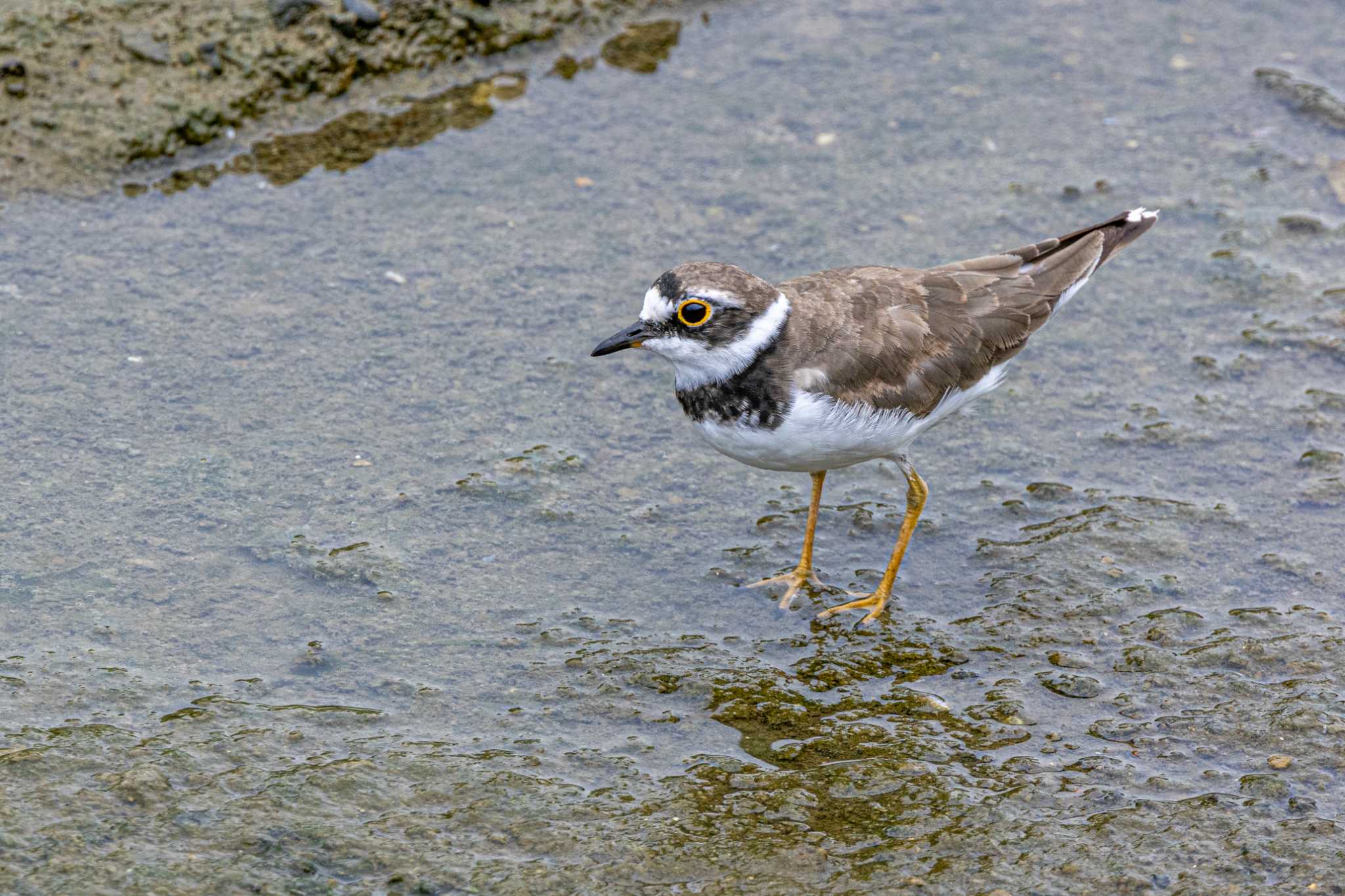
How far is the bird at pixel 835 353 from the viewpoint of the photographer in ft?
17.0

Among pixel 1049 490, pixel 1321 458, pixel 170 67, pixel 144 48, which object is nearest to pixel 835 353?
pixel 1049 490

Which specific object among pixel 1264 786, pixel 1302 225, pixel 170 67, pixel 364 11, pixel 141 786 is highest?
pixel 364 11

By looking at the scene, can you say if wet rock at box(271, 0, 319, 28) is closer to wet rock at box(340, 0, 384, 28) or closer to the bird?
wet rock at box(340, 0, 384, 28)

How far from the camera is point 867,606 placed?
5637 mm

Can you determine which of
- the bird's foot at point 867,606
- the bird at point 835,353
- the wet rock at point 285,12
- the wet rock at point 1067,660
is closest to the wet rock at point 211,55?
the wet rock at point 285,12

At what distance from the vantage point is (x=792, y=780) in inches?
184

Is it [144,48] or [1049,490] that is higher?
[144,48]

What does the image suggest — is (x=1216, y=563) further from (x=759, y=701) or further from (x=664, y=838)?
(x=664, y=838)

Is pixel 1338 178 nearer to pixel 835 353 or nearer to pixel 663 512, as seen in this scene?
pixel 835 353

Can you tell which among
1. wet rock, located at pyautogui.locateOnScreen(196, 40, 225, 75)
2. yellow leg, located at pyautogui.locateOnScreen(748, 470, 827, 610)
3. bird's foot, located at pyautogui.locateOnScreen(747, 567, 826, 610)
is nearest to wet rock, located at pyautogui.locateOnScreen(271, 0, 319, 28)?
wet rock, located at pyautogui.locateOnScreen(196, 40, 225, 75)

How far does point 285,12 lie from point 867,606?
4.61m

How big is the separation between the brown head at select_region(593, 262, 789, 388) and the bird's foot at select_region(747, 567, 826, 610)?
0.95 metres

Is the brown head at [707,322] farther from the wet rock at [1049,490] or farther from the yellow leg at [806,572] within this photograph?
the wet rock at [1049,490]

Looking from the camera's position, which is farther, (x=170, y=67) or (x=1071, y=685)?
(x=170, y=67)
